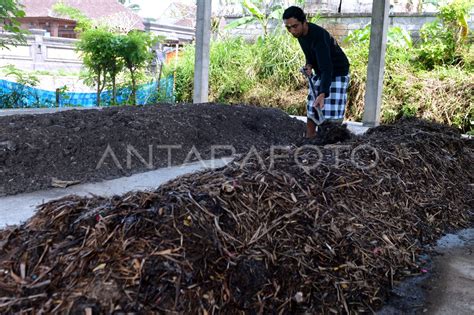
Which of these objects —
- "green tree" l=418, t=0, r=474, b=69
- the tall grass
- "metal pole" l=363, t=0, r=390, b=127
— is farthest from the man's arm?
"green tree" l=418, t=0, r=474, b=69

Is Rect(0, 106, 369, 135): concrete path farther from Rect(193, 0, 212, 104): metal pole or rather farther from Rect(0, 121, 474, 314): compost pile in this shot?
Rect(0, 121, 474, 314): compost pile

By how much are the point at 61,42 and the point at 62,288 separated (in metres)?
27.6

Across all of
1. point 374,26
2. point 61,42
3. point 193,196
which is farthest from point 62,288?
point 61,42

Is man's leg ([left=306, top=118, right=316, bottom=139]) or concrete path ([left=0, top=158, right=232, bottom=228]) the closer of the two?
concrete path ([left=0, top=158, right=232, bottom=228])

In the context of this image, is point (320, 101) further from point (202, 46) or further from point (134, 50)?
point (134, 50)

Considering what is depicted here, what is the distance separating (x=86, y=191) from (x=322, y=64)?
8.50 feet

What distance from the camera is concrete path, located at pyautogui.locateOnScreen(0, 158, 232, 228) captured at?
3383 mm

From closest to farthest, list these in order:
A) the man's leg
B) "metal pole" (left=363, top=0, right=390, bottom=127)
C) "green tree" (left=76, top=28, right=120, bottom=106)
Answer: the man's leg, "metal pole" (left=363, top=0, right=390, bottom=127), "green tree" (left=76, top=28, right=120, bottom=106)

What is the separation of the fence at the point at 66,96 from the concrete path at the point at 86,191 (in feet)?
20.3

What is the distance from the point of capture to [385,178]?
11.5 ft

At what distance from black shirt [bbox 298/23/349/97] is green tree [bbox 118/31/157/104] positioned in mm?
5759

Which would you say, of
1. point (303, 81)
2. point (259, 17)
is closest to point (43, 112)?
point (303, 81)

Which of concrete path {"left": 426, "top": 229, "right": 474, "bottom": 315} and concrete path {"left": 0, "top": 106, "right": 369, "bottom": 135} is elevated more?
concrete path {"left": 0, "top": 106, "right": 369, "bottom": 135}

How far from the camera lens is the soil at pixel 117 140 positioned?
14.5 ft
